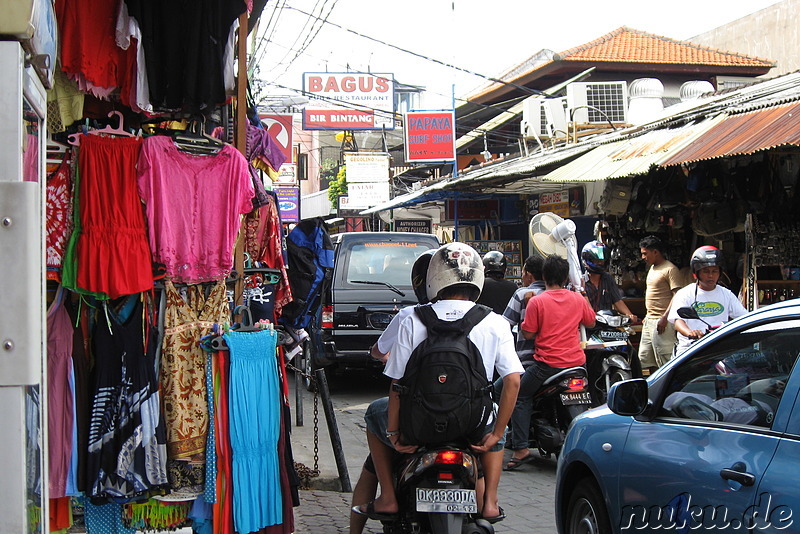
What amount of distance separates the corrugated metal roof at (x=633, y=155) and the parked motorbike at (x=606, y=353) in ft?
5.44

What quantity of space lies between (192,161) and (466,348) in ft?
6.32

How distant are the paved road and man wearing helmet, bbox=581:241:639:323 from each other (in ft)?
5.98

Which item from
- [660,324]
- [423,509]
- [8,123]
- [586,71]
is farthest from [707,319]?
[586,71]

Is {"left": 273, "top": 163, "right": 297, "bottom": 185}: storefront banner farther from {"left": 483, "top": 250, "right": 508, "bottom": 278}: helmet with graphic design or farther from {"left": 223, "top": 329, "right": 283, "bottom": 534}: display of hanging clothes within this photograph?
{"left": 223, "top": 329, "right": 283, "bottom": 534}: display of hanging clothes

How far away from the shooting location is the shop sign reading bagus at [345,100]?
2564 cm

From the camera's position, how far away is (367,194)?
28.6 m

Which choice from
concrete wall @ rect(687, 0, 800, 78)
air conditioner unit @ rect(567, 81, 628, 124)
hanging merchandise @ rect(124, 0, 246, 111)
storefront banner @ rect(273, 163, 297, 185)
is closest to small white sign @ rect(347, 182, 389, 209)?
storefront banner @ rect(273, 163, 297, 185)

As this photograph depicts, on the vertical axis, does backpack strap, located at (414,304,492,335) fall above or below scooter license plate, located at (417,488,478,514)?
above

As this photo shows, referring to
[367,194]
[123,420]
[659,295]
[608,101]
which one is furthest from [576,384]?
[367,194]

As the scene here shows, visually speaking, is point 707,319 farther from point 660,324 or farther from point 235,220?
point 235,220

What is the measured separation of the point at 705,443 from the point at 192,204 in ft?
9.45

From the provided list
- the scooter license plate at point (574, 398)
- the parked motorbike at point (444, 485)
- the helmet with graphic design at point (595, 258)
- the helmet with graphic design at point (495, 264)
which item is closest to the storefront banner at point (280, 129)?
the helmet with graphic design at point (495, 264)

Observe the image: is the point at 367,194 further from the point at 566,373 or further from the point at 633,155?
the point at 566,373

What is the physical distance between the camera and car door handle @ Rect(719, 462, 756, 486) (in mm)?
3048
